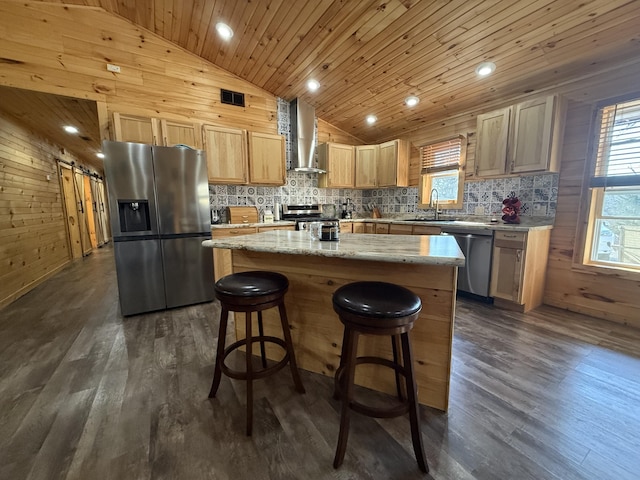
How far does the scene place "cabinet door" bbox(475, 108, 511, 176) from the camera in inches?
118

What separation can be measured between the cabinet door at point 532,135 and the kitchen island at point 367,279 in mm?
1934

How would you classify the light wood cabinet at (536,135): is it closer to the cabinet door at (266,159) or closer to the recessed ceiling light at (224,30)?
the cabinet door at (266,159)

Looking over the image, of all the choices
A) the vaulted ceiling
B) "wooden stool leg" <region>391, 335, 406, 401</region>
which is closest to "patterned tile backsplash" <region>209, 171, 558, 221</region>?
the vaulted ceiling

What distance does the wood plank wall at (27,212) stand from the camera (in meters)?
3.29

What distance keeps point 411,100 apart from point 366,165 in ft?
4.40

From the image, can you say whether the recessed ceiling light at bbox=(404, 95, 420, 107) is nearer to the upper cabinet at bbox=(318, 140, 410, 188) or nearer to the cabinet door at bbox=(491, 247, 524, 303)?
the upper cabinet at bbox=(318, 140, 410, 188)

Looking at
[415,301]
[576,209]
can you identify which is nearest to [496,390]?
[415,301]

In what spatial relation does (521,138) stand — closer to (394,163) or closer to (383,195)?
(394,163)

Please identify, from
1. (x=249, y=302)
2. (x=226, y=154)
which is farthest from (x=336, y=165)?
(x=249, y=302)

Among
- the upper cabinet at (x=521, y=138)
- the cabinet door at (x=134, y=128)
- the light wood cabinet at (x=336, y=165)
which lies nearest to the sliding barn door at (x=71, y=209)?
the cabinet door at (x=134, y=128)

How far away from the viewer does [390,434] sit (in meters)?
1.35

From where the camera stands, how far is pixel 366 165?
473 centimetres

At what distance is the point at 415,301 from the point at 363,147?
13.3 feet

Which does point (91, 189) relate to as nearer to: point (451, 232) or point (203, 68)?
point (203, 68)
